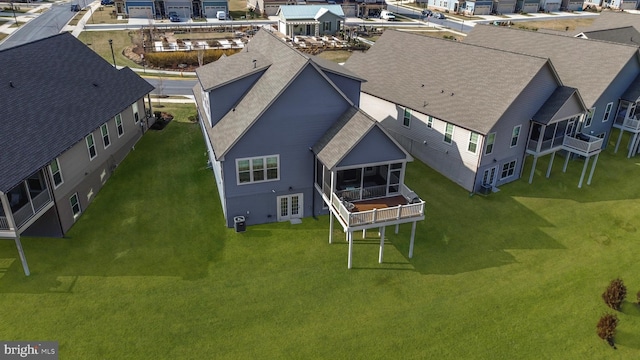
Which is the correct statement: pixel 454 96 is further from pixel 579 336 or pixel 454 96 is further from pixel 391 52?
pixel 579 336

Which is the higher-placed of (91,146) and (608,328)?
(91,146)

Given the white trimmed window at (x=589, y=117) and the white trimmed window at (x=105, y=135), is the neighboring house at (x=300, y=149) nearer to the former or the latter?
the white trimmed window at (x=105, y=135)

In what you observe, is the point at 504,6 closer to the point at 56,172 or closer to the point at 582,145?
the point at 582,145

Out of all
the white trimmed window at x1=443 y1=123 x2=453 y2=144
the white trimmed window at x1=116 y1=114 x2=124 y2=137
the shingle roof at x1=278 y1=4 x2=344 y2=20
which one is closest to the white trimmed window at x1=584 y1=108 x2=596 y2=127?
the white trimmed window at x1=443 y1=123 x2=453 y2=144

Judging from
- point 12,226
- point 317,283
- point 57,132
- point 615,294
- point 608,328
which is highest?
point 57,132

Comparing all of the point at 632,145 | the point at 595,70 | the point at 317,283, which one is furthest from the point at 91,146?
the point at 632,145

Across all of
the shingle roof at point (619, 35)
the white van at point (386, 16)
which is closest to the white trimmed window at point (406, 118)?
the shingle roof at point (619, 35)

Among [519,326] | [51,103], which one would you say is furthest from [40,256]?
[519,326]
